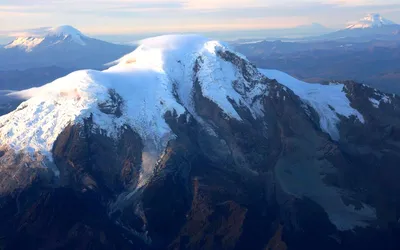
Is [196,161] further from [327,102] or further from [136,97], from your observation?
[327,102]

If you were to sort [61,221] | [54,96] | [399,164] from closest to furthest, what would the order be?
[61,221] → [399,164] → [54,96]

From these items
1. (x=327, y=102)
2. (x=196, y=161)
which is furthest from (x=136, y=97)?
(x=327, y=102)

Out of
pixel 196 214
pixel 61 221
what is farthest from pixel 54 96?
pixel 196 214

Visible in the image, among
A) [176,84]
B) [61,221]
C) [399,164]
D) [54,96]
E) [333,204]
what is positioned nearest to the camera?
[61,221]

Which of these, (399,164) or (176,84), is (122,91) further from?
(399,164)

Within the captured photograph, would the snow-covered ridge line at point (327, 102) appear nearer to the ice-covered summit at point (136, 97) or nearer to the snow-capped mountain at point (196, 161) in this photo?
the snow-capped mountain at point (196, 161)

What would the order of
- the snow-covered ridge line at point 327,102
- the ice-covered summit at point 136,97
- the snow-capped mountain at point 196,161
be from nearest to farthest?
the snow-capped mountain at point 196,161
the ice-covered summit at point 136,97
the snow-covered ridge line at point 327,102

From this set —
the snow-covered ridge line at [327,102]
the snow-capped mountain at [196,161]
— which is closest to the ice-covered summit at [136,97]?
the snow-capped mountain at [196,161]

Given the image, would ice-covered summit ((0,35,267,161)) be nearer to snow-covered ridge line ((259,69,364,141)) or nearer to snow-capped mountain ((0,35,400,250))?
snow-capped mountain ((0,35,400,250))
